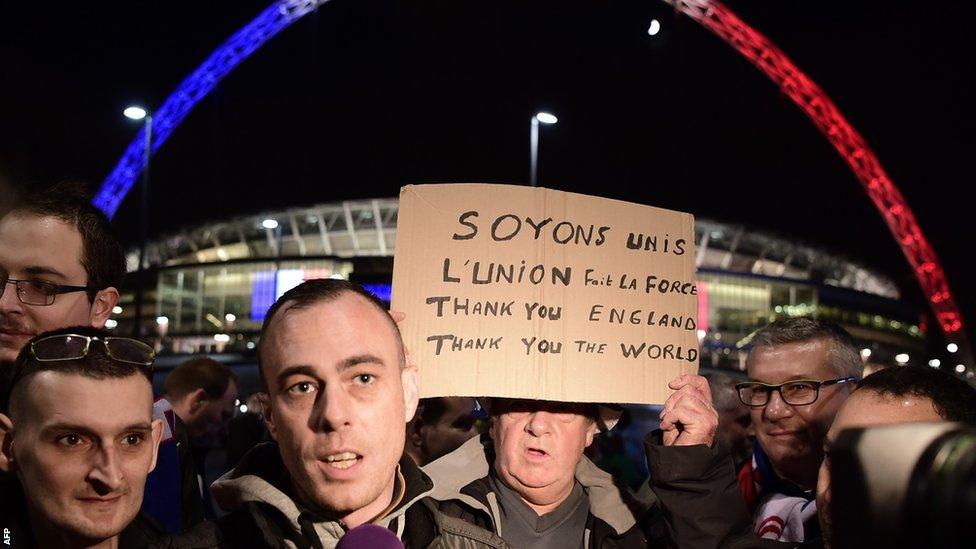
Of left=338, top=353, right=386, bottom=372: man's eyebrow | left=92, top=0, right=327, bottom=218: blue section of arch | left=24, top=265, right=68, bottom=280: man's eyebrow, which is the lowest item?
left=338, top=353, right=386, bottom=372: man's eyebrow

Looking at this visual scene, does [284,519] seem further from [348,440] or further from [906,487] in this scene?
[906,487]

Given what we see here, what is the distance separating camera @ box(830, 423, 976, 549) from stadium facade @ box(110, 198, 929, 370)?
40442 millimetres

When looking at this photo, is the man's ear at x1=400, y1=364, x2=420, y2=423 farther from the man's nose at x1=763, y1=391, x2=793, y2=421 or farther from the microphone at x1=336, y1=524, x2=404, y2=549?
the man's nose at x1=763, y1=391, x2=793, y2=421

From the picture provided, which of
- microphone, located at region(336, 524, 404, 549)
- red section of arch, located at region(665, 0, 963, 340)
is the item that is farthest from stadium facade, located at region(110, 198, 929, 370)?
microphone, located at region(336, 524, 404, 549)

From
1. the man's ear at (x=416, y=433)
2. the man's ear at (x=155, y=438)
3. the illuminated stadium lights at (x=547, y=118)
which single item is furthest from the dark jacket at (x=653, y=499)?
the illuminated stadium lights at (x=547, y=118)

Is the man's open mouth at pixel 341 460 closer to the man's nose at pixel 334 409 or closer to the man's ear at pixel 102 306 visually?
the man's nose at pixel 334 409

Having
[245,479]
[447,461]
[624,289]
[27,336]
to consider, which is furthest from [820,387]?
[27,336]

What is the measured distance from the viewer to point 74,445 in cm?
250

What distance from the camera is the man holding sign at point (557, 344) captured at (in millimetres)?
3143

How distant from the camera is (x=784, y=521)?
12.6 ft

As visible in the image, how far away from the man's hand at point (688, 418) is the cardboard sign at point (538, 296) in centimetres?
13

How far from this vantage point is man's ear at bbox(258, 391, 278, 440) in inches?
98.5

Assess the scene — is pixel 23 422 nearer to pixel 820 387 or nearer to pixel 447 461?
pixel 447 461

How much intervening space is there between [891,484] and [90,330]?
248 cm
